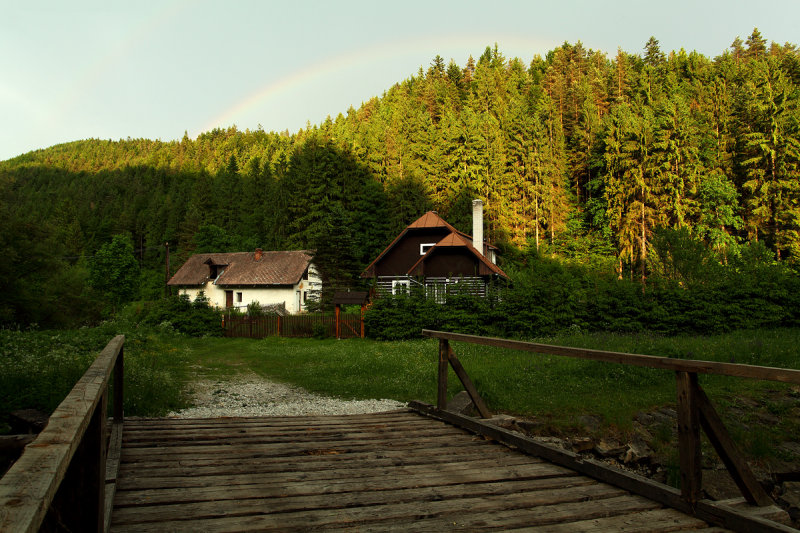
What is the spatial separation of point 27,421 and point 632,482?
7.39 metres

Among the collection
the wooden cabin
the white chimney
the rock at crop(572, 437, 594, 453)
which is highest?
the white chimney

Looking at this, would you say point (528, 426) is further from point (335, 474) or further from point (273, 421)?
point (335, 474)

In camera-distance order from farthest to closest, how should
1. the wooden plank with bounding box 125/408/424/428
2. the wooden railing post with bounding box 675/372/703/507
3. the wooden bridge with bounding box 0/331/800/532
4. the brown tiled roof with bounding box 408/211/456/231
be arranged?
the brown tiled roof with bounding box 408/211/456/231
the wooden plank with bounding box 125/408/424/428
the wooden railing post with bounding box 675/372/703/507
the wooden bridge with bounding box 0/331/800/532

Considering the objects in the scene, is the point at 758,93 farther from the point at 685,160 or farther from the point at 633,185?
the point at 633,185

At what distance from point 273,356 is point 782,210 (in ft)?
144

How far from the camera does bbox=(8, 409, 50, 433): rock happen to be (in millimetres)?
6402

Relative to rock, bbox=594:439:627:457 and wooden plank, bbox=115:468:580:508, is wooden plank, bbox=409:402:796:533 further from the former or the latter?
rock, bbox=594:439:627:457

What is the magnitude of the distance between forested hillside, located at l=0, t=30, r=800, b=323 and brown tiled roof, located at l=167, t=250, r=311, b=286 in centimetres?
528

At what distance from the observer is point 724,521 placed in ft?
10.8

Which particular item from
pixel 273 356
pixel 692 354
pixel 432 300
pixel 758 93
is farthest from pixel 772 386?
pixel 758 93

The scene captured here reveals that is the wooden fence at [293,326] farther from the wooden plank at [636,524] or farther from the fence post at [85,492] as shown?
the fence post at [85,492]

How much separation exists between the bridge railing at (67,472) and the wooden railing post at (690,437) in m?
3.74


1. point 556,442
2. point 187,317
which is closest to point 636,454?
point 556,442

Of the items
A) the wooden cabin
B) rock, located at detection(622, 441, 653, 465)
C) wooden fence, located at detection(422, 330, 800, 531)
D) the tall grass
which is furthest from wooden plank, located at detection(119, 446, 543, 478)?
the wooden cabin
